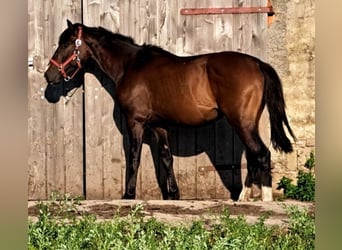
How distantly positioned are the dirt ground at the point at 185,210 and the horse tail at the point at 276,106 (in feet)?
3.15

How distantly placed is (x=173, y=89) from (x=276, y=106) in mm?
1035

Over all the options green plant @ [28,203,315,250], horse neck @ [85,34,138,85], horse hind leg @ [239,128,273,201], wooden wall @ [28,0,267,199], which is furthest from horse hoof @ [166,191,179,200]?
green plant @ [28,203,315,250]

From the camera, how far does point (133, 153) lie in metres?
6.65

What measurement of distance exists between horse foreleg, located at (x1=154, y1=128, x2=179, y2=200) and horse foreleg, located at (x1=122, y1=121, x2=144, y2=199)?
0.25 metres

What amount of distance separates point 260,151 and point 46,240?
110 inches

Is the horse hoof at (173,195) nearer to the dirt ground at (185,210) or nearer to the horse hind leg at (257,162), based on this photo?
the horse hind leg at (257,162)

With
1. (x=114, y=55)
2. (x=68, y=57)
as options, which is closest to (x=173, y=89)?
(x=114, y=55)

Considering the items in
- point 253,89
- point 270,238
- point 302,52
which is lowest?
point 270,238

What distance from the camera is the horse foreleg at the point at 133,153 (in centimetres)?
662

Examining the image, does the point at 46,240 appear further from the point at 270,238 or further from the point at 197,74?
the point at 197,74

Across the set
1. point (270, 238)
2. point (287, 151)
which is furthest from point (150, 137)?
point (270, 238)

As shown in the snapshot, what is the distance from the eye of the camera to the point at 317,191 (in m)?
1.16
